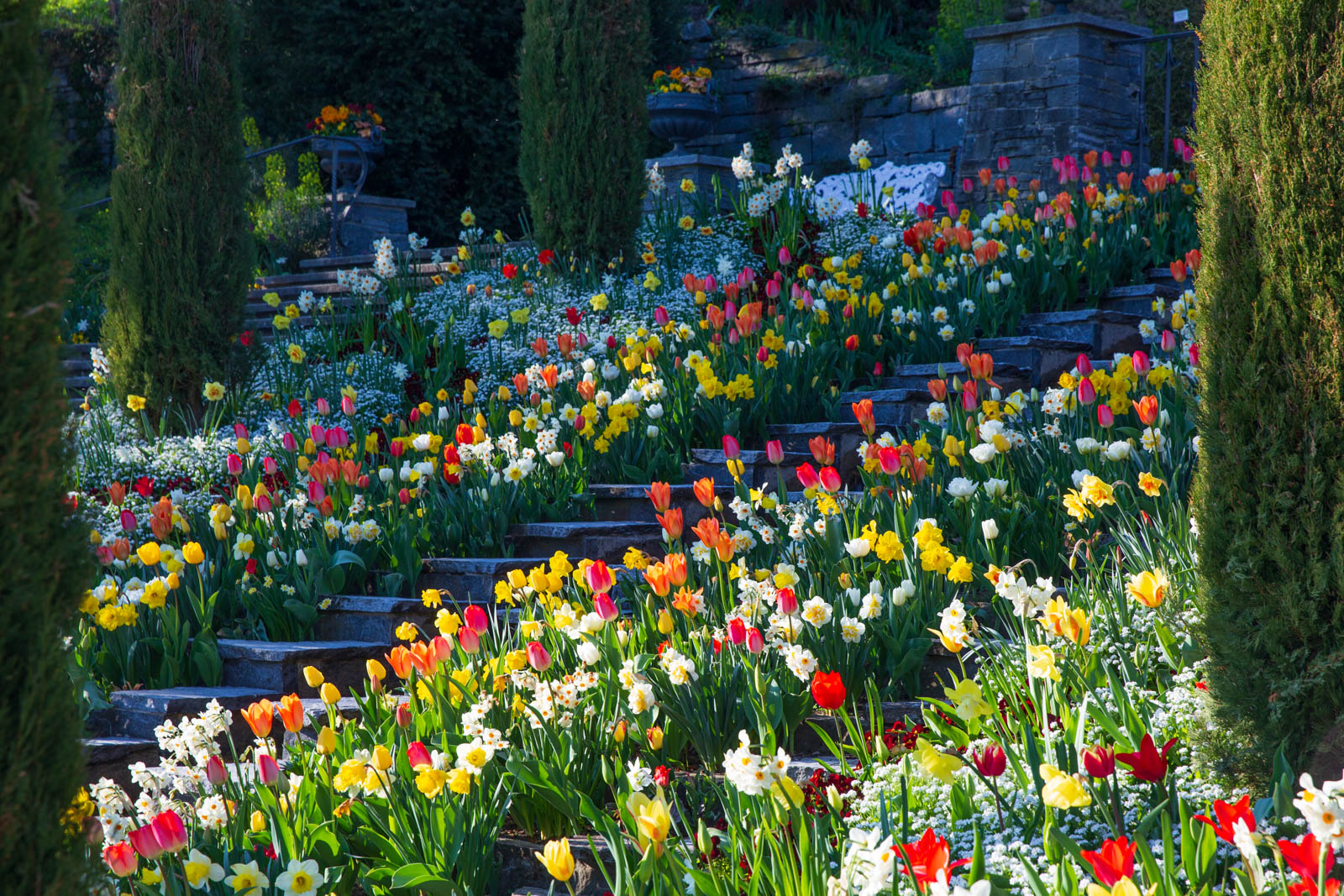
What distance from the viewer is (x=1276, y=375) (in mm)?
2410

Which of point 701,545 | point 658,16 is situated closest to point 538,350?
point 701,545

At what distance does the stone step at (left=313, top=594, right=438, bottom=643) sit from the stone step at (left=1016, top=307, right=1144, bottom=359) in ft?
11.4

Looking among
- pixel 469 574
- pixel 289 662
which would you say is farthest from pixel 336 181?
pixel 289 662

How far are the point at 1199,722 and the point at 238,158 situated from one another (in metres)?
6.40

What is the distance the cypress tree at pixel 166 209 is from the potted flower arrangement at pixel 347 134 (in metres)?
4.74

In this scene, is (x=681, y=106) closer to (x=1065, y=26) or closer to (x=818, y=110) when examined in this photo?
(x=818, y=110)

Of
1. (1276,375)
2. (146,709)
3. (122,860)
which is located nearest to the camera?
(122,860)

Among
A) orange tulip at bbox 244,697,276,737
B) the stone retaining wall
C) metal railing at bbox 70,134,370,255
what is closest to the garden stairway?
orange tulip at bbox 244,697,276,737

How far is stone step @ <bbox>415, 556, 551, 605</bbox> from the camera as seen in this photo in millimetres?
4410

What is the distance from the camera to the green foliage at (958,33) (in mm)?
12141

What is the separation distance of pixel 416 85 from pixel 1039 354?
10203 millimetres

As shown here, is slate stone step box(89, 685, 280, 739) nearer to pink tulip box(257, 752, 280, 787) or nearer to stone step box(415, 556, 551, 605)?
stone step box(415, 556, 551, 605)

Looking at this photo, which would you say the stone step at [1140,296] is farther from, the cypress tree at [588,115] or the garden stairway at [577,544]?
the cypress tree at [588,115]

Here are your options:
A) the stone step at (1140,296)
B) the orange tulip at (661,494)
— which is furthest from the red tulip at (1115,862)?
the stone step at (1140,296)
